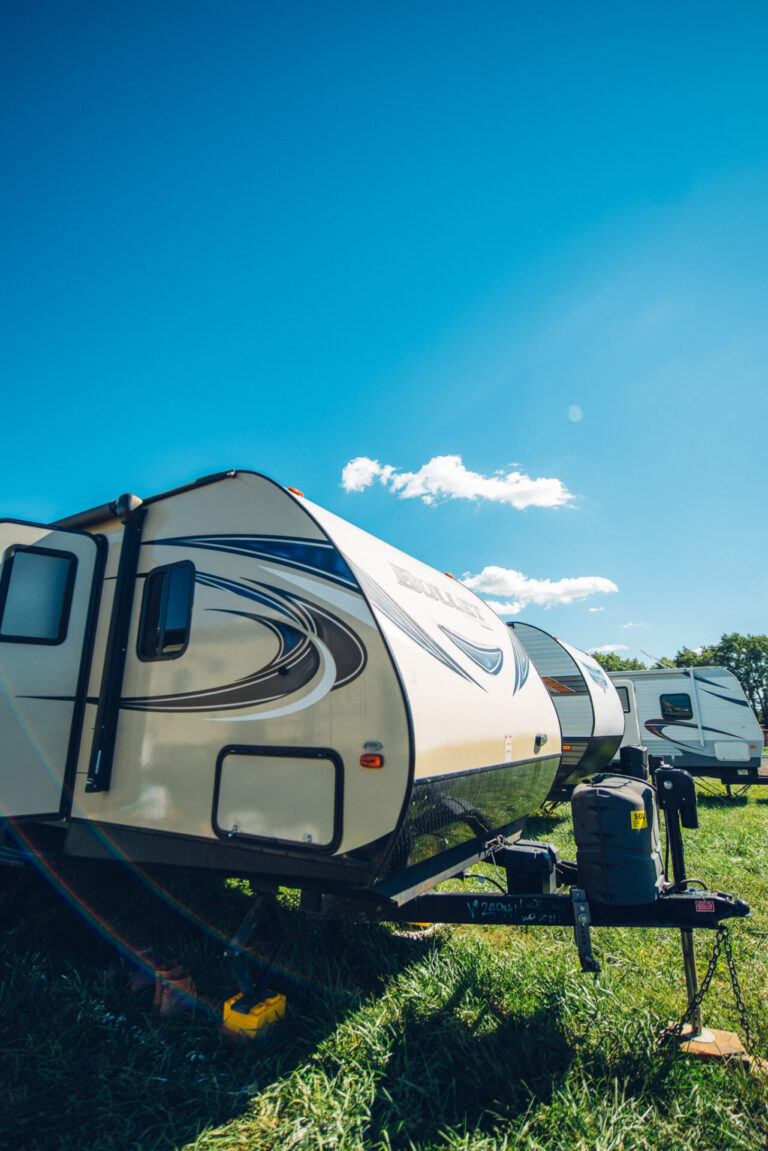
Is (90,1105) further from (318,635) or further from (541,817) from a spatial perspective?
(541,817)

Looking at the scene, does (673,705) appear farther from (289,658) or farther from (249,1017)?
(289,658)

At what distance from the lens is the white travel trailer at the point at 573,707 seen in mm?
9734

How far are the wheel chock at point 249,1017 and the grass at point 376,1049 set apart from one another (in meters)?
0.07

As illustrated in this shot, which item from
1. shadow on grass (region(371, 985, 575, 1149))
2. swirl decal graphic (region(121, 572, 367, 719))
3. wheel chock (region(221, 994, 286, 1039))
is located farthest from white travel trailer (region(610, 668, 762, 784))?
swirl decal graphic (region(121, 572, 367, 719))

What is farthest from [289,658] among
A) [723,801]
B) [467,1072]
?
[723,801]

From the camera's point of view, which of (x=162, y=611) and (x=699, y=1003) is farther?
(x=162, y=611)

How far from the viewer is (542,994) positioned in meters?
3.91

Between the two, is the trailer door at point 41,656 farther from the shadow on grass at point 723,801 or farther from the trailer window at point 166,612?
the shadow on grass at point 723,801

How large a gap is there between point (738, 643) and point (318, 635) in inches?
3083

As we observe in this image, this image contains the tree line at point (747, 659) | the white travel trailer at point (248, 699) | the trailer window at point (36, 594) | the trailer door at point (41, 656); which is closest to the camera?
the white travel trailer at point (248, 699)

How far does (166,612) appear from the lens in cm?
418

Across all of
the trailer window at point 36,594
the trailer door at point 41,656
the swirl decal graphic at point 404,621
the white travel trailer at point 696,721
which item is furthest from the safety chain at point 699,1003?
the white travel trailer at point 696,721

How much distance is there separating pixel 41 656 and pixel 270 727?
6.60 ft

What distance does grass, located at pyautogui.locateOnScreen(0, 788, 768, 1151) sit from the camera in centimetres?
288
